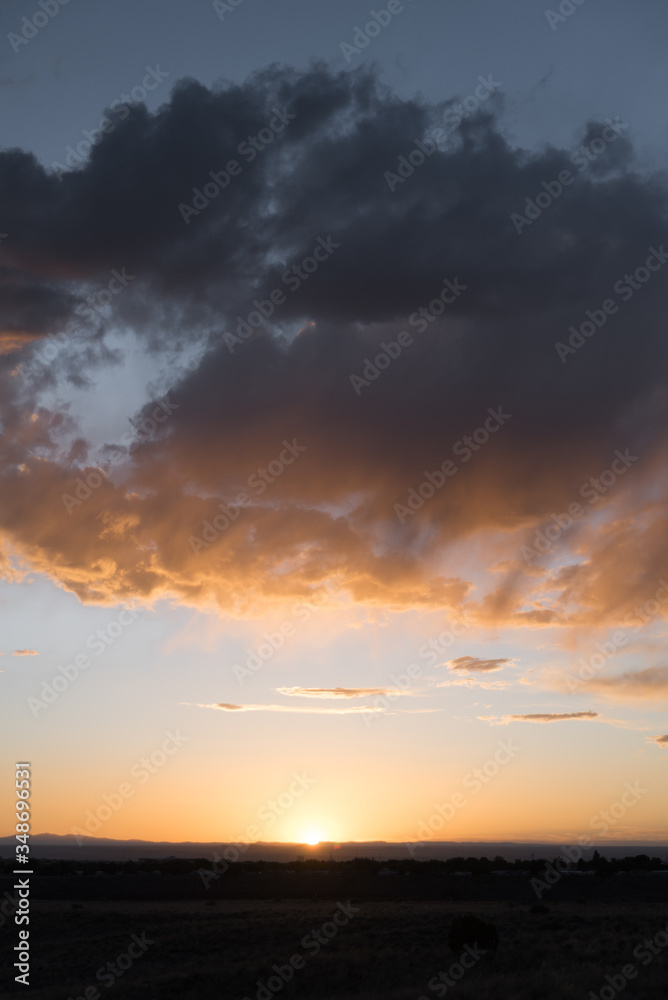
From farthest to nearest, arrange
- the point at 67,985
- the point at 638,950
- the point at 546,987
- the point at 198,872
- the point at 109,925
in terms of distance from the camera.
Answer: the point at 198,872, the point at 109,925, the point at 67,985, the point at 638,950, the point at 546,987

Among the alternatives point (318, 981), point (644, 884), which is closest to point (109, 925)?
point (318, 981)

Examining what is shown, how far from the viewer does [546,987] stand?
2662cm

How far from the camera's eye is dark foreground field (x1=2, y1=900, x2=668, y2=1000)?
28250 millimetres

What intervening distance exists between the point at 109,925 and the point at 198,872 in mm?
36634

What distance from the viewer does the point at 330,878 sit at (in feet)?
247

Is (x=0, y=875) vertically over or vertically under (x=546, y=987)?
over

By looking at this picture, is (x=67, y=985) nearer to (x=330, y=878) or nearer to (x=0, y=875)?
(x=330, y=878)

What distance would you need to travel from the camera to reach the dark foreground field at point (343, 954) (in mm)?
28250

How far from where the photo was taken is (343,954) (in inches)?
1436

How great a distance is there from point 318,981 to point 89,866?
7209cm

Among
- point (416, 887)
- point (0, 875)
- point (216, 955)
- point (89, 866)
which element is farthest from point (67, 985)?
point (89, 866)

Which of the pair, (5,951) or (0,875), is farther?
(0,875)

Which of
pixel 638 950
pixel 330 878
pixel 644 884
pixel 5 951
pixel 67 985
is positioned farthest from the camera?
pixel 330 878

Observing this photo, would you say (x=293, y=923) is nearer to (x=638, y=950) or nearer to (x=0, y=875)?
(x=638, y=950)
